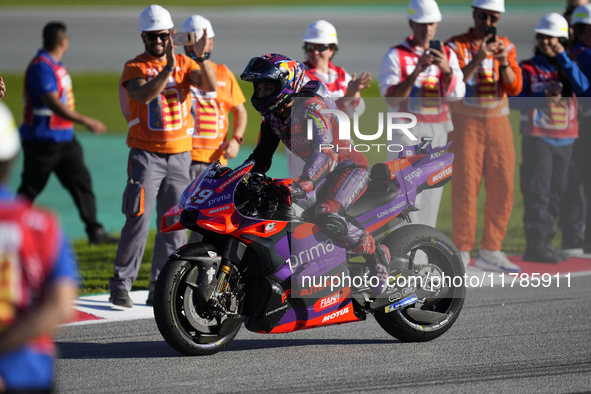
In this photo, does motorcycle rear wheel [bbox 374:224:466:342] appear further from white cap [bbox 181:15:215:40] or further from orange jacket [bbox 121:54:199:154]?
white cap [bbox 181:15:215:40]

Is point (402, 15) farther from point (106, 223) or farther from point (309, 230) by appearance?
point (309, 230)

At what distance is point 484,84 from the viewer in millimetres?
8289

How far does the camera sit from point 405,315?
5.84m

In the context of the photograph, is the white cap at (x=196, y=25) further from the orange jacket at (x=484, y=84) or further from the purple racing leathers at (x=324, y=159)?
the orange jacket at (x=484, y=84)

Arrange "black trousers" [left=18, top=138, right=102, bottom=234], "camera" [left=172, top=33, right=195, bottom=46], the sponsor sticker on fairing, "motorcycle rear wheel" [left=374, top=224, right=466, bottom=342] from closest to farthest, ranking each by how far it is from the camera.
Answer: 1. the sponsor sticker on fairing
2. "motorcycle rear wheel" [left=374, top=224, right=466, bottom=342]
3. "camera" [left=172, top=33, right=195, bottom=46]
4. "black trousers" [left=18, top=138, right=102, bottom=234]

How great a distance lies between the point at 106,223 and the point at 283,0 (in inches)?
2051

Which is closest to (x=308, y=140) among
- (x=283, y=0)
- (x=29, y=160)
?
(x=29, y=160)

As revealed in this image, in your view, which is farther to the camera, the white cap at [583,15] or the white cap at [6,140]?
the white cap at [583,15]

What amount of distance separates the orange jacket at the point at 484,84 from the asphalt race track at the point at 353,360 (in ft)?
8.05

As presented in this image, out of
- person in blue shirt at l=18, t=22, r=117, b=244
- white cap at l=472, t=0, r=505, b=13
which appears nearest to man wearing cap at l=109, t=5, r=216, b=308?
person in blue shirt at l=18, t=22, r=117, b=244

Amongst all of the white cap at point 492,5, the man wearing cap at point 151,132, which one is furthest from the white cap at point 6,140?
the white cap at point 492,5

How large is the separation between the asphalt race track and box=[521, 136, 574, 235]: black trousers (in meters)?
2.19

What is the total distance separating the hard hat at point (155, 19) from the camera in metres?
6.79

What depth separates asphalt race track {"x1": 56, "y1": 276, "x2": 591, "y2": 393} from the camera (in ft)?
15.8
